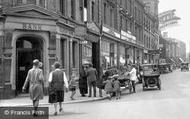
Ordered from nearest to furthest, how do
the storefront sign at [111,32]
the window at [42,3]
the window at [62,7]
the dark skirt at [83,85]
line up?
the dark skirt at [83,85]
the window at [42,3]
the window at [62,7]
the storefront sign at [111,32]

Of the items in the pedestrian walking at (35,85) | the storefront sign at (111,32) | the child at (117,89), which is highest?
the storefront sign at (111,32)

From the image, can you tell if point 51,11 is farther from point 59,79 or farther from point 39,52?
point 59,79

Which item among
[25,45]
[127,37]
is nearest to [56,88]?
[25,45]

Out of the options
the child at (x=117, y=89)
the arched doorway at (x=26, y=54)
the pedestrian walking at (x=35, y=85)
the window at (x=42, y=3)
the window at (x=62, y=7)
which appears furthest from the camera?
the window at (x=62, y=7)

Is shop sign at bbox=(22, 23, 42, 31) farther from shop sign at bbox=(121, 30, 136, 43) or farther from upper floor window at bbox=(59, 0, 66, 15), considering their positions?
shop sign at bbox=(121, 30, 136, 43)

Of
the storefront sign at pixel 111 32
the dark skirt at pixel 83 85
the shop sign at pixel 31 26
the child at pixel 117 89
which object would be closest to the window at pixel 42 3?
Answer: the shop sign at pixel 31 26

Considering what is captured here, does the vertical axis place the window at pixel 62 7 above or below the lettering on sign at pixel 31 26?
above

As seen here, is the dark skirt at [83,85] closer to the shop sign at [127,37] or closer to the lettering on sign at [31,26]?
the lettering on sign at [31,26]

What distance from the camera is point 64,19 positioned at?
22344mm

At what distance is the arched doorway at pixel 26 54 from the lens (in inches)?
759

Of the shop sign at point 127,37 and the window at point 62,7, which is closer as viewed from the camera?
the window at point 62,7

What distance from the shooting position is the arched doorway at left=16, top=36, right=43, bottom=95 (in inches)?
759

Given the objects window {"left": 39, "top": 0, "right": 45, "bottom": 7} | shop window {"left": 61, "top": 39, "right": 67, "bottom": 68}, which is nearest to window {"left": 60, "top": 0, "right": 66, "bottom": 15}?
shop window {"left": 61, "top": 39, "right": 67, "bottom": 68}

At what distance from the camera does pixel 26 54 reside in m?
19.8
